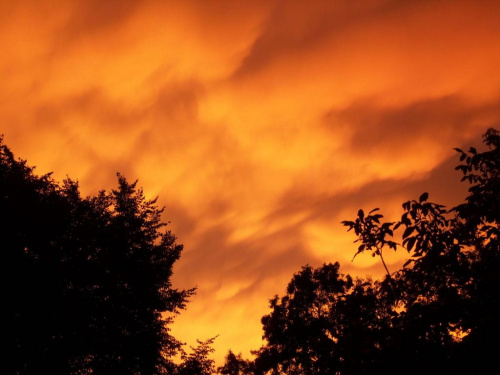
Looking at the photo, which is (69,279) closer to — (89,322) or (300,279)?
(89,322)

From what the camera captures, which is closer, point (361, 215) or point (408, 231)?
point (408, 231)

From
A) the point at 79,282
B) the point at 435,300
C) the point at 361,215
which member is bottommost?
the point at 435,300

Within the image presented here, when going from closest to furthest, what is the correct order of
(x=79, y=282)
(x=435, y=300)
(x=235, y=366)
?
1. (x=435, y=300)
2. (x=79, y=282)
3. (x=235, y=366)

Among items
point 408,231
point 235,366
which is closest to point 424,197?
point 408,231

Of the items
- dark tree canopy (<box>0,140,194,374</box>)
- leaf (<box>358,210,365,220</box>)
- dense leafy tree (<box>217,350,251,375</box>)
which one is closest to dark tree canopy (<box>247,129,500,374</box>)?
leaf (<box>358,210,365,220</box>)

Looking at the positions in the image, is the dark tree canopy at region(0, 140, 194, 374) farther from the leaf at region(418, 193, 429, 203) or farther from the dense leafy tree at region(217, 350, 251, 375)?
the dense leafy tree at region(217, 350, 251, 375)

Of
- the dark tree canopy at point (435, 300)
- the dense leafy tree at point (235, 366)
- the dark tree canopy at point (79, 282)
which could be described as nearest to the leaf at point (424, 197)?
the dark tree canopy at point (435, 300)

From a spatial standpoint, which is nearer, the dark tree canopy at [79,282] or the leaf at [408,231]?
the leaf at [408,231]

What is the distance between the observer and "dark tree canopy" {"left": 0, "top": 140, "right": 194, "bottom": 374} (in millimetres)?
17438

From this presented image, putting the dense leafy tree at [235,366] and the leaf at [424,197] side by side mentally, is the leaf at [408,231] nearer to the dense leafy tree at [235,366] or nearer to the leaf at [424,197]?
the leaf at [424,197]

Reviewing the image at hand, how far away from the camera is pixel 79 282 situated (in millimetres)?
20391

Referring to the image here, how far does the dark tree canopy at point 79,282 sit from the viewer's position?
17438mm

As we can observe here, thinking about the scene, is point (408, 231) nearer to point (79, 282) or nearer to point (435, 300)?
point (435, 300)

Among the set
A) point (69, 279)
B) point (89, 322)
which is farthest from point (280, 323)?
point (69, 279)
